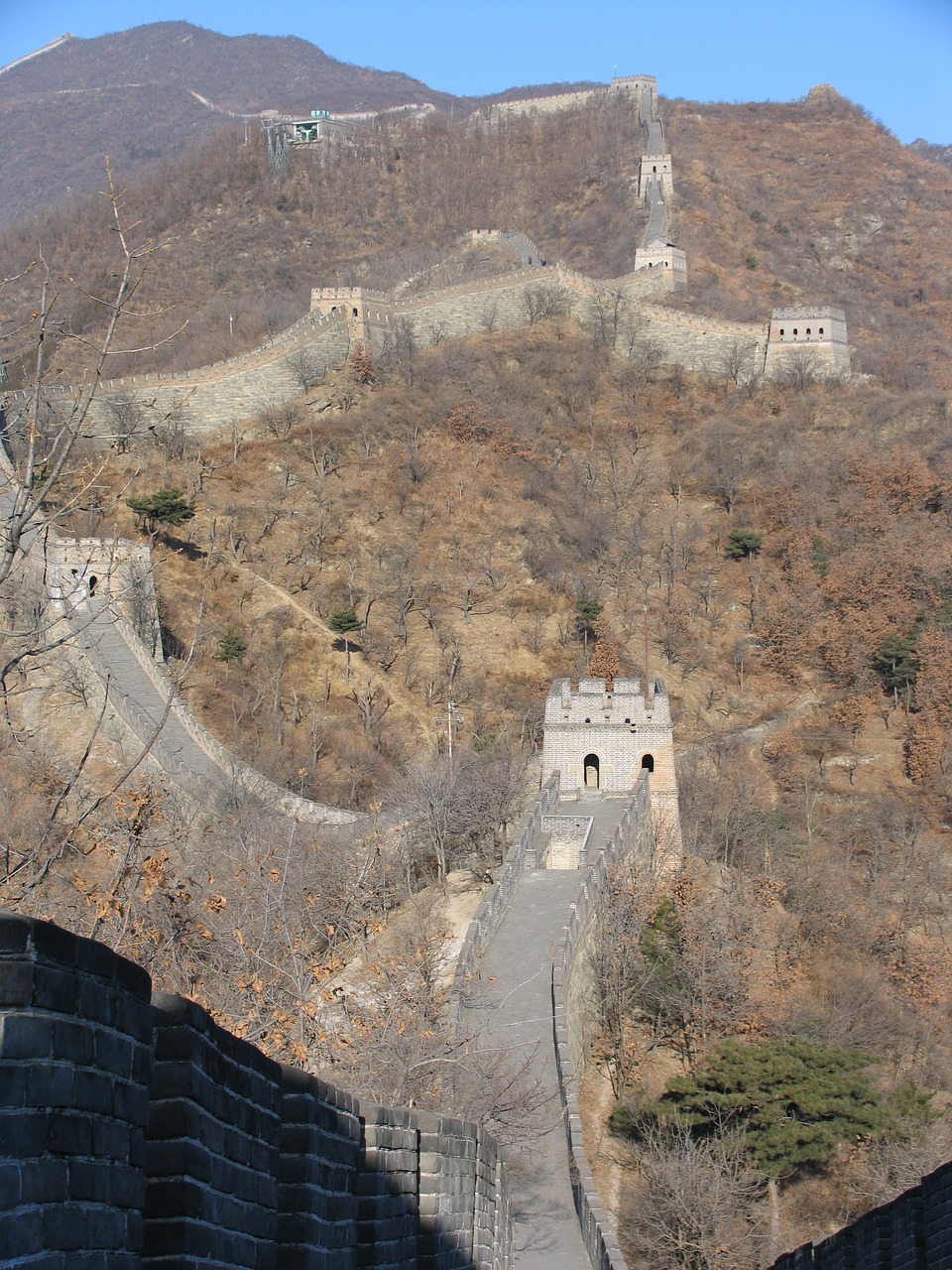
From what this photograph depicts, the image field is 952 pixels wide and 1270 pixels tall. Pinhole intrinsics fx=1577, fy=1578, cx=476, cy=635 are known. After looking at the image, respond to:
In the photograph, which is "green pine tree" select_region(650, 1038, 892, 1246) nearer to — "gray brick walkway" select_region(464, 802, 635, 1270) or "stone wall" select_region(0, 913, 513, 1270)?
"gray brick walkway" select_region(464, 802, 635, 1270)

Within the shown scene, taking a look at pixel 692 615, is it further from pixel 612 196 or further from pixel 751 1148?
pixel 612 196

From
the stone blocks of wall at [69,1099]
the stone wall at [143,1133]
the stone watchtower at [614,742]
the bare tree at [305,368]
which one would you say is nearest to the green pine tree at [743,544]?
the bare tree at [305,368]

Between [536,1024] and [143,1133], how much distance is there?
17.6 meters

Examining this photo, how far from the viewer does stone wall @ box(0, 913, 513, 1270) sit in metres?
3.06

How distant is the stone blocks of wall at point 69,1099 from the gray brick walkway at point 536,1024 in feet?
40.6

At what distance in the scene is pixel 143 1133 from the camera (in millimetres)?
3514

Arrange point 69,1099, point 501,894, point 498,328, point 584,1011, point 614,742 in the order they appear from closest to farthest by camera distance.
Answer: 1. point 69,1099
2. point 584,1011
3. point 501,894
4. point 614,742
5. point 498,328

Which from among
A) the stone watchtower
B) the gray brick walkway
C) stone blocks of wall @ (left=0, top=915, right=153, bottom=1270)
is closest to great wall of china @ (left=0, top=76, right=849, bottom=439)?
the stone watchtower

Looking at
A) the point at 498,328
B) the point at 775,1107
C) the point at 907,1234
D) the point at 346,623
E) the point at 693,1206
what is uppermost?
the point at 498,328

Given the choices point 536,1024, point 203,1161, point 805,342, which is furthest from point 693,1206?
point 805,342

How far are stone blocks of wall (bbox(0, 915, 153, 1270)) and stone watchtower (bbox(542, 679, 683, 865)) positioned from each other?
29.7 meters

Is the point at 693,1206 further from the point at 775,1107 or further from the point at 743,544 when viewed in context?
the point at 743,544

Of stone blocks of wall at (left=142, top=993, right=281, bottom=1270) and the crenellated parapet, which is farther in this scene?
the crenellated parapet

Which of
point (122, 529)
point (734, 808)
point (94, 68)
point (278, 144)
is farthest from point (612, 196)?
point (94, 68)
